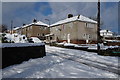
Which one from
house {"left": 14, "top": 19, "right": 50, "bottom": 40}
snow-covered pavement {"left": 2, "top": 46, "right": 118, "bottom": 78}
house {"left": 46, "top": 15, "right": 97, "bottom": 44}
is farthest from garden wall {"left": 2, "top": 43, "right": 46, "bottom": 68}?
house {"left": 14, "top": 19, "right": 50, "bottom": 40}

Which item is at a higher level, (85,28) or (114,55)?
(85,28)

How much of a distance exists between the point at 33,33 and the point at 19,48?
45.0 m

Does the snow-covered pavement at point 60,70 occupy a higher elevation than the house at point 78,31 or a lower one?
lower

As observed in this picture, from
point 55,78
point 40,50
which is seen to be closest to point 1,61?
point 55,78

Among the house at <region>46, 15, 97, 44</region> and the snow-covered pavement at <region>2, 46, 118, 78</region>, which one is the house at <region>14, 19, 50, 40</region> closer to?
the house at <region>46, 15, 97, 44</region>

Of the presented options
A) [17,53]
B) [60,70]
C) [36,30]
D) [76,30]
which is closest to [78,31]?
[76,30]

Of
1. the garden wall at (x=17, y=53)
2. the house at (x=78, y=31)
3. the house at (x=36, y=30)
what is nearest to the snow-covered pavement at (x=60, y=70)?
the garden wall at (x=17, y=53)

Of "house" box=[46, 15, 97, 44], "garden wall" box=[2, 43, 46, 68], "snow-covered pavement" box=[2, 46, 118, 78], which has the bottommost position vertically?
→ "snow-covered pavement" box=[2, 46, 118, 78]

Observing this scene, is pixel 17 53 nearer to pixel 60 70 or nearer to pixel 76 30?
pixel 60 70

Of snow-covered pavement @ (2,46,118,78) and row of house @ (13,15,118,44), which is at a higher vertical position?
row of house @ (13,15,118,44)

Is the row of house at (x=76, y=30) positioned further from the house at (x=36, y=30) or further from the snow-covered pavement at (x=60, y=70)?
the snow-covered pavement at (x=60, y=70)

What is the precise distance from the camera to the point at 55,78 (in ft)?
18.6

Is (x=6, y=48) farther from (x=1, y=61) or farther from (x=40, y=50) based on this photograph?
(x=40, y=50)

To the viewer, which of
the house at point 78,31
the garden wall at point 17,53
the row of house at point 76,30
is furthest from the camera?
the row of house at point 76,30
